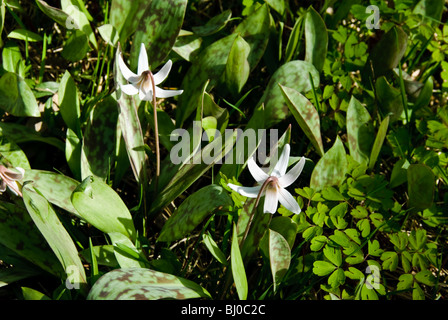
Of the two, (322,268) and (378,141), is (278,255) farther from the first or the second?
(378,141)

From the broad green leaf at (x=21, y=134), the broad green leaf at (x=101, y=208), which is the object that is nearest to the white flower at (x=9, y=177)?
the broad green leaf at (x=101, y=208)

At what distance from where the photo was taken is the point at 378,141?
5.80ft

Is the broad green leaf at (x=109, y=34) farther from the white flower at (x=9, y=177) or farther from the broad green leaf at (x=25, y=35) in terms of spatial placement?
the white flower at (x=9, y=177)

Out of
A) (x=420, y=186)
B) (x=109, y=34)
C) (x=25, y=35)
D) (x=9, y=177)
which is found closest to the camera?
(x=9, y=177)

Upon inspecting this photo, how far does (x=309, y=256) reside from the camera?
156 cm

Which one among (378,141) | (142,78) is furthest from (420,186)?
(142,78)

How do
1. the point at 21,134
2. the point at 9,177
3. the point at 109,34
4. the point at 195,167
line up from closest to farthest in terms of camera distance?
the point at 9,177 → the point at 195,167 → the point at 21,134 → the point at 109,34

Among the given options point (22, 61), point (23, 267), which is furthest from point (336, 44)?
point (23, 267)

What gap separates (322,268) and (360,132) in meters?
0.60

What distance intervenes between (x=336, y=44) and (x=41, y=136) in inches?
51.3

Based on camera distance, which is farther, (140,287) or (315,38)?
(315,38)

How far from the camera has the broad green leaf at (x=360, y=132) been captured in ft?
6.07

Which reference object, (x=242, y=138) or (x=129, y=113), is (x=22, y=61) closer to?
(x=129, y=113)

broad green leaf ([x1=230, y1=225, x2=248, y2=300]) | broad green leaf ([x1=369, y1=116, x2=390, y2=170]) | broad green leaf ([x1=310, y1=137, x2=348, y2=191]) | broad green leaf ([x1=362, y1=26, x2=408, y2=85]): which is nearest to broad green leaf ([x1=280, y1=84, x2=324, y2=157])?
broad green leaf ([x1=310, y1=137, x2=348, y2=191])
